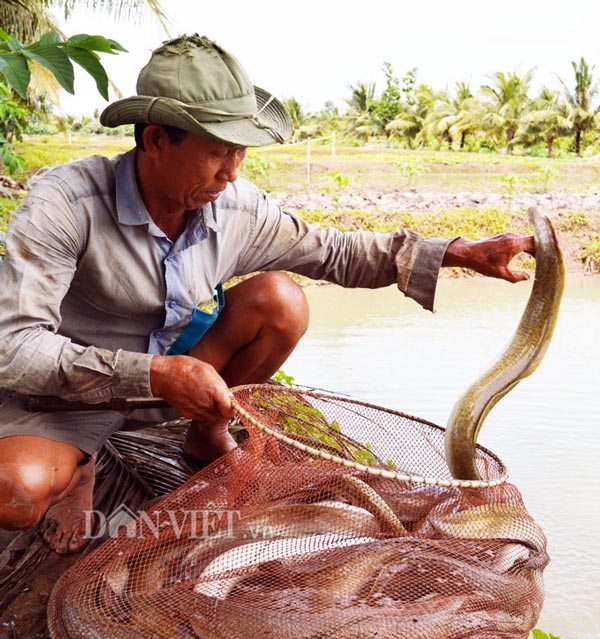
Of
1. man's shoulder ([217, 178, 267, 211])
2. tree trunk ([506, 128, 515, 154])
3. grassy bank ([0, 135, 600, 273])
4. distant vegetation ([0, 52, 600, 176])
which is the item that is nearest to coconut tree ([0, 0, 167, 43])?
grassy bank ([0, 135, 600, 273])

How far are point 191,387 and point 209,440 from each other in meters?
0.74

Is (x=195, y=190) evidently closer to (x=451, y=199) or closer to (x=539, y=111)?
(x=451, y=199)

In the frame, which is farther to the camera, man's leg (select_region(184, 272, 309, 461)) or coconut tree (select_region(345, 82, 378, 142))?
coconut tree (select_region(345, 82, 378, 142))

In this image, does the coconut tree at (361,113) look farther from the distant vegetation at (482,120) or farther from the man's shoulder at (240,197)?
the man's shoulder at (240,197)

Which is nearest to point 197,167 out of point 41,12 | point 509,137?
point 41,12

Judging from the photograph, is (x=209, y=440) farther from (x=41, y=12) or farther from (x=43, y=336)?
(x=41, y=12)

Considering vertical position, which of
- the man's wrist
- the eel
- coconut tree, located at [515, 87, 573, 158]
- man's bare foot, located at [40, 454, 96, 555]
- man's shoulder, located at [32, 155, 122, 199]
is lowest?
man's bare foot, located at [40, 454, 96, 555]

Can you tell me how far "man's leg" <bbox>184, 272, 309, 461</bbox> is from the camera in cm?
236

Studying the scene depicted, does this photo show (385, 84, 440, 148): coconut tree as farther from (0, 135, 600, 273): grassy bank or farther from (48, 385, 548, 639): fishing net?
(48, 385, 548, 639): fishing net

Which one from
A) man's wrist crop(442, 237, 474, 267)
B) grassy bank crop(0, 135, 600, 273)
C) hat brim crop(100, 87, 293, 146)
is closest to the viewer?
hat brim crop(100, 87, 293, 146)

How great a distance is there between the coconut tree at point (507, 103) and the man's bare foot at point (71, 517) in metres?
35.5

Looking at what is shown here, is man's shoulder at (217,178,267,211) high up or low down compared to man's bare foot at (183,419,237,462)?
up

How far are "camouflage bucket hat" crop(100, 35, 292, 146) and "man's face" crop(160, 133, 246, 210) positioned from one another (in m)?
0.05

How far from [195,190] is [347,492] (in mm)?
850
